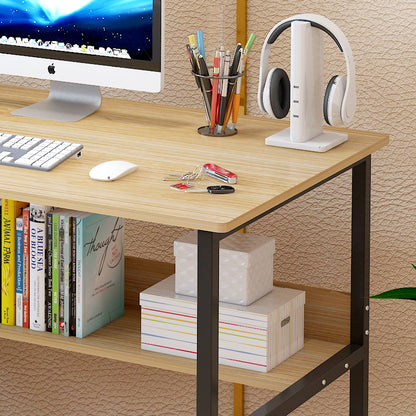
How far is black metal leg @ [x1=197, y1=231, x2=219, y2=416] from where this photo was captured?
1780 millimetres

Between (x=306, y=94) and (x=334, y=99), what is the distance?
2.2 inches

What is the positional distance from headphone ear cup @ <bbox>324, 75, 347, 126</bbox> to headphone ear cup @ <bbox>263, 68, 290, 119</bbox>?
0.32ft

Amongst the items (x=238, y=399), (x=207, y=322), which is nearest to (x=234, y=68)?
(x=207, y=322)

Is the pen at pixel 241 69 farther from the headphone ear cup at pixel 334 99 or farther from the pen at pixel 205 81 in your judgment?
the headphone ear cup at pixel 334 99

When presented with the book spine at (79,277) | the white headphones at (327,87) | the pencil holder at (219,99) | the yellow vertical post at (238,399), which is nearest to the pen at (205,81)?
the pencil holder at (219,99)

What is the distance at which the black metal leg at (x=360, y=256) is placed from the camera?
7.24ft

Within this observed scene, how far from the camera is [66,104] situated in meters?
2.42

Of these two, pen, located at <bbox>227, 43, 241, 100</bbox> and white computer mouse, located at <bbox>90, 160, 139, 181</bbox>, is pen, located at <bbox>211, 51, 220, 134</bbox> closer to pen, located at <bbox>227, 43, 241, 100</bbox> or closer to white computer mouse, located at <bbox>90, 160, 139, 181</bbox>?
pen, located at <bbox>227, 43, 241, 100</bbox>

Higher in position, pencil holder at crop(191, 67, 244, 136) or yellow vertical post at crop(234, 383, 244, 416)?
pencil holder at crop(191, 67, 244, 136)

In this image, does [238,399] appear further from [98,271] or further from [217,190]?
[217,190]

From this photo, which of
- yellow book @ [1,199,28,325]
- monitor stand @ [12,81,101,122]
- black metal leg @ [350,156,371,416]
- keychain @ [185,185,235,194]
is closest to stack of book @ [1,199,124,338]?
yellow book @ [1,199,28,325]

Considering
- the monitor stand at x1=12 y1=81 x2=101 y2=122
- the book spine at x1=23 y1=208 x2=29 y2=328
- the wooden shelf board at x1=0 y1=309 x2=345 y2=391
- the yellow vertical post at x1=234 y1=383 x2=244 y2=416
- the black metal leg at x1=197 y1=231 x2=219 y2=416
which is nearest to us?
the black metal leg at x1=197 y1=231 x2=219 y2=416

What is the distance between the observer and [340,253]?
251 cm

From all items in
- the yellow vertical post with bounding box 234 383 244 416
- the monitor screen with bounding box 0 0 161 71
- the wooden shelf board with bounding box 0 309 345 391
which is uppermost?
the monitor screen with bounding box 0 0 161 71
